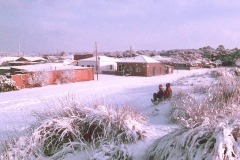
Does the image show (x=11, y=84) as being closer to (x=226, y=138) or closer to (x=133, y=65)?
(x=133, y=65)

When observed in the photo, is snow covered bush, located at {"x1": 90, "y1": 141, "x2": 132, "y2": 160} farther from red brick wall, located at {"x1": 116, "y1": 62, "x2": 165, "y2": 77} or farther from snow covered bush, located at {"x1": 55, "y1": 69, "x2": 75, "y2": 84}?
red brick wall, located at {"x1": 116, "y1": 62, "x2": 165, "y2": 77}

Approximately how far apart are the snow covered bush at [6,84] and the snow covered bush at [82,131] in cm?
2301

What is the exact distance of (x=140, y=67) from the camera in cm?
4697

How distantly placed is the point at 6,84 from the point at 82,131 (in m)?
23.9

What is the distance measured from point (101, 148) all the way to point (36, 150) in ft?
4.61

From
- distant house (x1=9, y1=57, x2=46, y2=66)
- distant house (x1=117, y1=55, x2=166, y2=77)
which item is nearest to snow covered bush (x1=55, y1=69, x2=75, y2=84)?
distant house (x1=117, y1=55, x2=166, y2=77)

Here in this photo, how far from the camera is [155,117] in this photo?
31.8 feet

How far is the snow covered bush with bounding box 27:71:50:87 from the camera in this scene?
31938 millimetres

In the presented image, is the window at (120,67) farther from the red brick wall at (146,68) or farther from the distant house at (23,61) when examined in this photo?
the distant house at (23,61)

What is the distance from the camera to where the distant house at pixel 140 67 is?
46531 mm

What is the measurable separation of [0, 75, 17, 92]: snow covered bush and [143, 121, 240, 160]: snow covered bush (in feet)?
84.3

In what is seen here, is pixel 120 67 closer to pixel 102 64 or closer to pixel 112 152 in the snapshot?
pixel 102 64

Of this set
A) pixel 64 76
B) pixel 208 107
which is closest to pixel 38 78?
pixel 64 76

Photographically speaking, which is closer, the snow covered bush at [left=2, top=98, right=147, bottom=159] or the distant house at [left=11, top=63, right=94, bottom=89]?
the snow covered bush at [left=2, top=98, right=147, bottom=159]
